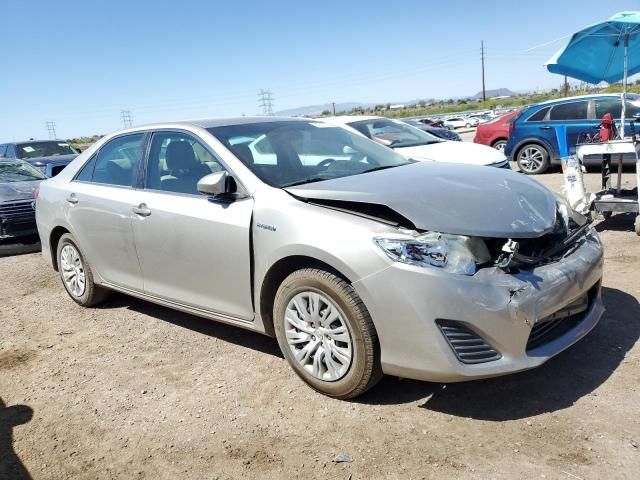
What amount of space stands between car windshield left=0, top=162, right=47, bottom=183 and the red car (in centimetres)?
994

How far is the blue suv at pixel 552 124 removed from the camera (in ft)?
36.3

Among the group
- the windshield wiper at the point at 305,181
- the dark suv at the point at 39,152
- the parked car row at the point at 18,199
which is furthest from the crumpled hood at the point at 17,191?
the windshield wiper at the point at 305,181

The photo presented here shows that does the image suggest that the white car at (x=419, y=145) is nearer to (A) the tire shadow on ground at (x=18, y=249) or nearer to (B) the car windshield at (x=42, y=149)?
(A) the tire shadow on ground at (x=18, y=249)

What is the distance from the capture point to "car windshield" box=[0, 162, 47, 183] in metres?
9.42

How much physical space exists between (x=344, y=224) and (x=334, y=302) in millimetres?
431

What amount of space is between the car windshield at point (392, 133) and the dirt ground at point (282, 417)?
4.79 meters

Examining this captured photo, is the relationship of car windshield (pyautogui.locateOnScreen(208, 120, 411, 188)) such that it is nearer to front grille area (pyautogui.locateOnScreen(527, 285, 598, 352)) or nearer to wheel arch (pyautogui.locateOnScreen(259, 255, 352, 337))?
wheel arch (pyautogui.locateOnScreen(259, 255, 352, 337))

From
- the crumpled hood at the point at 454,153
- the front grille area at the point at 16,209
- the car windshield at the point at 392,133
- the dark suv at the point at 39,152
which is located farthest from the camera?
the dark suv at the point at 39,152

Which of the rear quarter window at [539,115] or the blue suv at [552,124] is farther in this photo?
the rear quarter window at [539,115]

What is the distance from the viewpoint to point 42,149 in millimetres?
14320

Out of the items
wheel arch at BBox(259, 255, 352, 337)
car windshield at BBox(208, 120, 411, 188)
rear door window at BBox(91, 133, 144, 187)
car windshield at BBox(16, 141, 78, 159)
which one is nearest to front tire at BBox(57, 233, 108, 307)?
rear door window at BBox(91, 133, 144, 187)

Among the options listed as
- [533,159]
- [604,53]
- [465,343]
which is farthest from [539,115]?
[465,343]

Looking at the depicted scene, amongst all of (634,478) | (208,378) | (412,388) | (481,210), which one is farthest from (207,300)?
(634,478)

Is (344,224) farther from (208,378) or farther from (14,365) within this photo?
(14,365)
